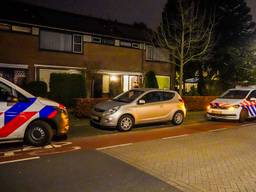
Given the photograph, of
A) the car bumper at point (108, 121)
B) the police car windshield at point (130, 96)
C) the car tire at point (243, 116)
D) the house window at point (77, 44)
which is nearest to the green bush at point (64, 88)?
the police car windshield at point (130, 96)

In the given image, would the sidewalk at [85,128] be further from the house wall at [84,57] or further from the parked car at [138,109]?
the house wall at [84,57]

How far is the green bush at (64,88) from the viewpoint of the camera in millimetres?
15773

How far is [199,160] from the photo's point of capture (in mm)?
7008

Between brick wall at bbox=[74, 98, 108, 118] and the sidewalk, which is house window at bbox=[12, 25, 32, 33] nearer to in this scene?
brick wall at bbox=[74, 98, 108, 118]

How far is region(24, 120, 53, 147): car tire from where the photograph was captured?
8.00 metres

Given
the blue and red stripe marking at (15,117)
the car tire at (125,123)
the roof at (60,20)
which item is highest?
the roof at (60,20)

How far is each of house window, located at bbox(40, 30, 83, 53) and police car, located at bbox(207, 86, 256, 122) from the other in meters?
11.1

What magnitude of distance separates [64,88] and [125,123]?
601 centimetres

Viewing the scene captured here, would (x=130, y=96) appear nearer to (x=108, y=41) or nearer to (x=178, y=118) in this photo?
(x=178, y=118)

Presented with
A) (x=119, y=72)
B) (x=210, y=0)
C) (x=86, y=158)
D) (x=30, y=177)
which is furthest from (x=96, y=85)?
(x=30, y=177)

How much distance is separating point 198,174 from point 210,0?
81.6 ft

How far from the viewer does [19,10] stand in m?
20.3

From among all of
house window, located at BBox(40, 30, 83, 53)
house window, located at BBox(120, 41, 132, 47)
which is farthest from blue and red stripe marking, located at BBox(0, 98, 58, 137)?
house window, located at BBox(120, 41, 132, 47)

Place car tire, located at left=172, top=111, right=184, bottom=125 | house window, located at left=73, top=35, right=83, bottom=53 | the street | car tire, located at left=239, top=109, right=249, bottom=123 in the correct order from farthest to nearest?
house window, located at left=73, top=35, right=83, bottom=53 < car tire, located at left=239, top=109, right=249, bottom=123 < car tire, located at left=172, top=111, right=184, bottom=125 < the street
